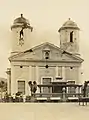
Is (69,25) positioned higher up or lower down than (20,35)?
higher up

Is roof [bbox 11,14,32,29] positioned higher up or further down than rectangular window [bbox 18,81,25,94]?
higher up

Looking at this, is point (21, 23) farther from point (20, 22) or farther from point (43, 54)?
point (43, 54)

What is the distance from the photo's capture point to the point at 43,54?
26500 millimetres

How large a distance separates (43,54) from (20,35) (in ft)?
10.1

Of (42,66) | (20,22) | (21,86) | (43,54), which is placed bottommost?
(21,86)

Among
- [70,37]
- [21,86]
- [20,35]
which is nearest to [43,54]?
[20,35]

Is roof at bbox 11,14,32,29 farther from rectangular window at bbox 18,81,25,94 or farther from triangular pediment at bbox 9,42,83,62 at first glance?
rectangular window at bbox 18,81,25,94

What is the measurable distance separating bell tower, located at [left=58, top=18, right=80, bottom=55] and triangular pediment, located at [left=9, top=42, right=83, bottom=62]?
1986mm

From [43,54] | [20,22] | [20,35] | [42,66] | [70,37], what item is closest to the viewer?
[42,66]

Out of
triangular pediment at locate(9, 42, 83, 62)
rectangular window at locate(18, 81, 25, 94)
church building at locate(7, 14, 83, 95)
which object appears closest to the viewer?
rectangular window at locate(18, 81, 25, 94)

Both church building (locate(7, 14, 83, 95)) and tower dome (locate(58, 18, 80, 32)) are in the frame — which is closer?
church building (locate(7, 14, 83, 95))

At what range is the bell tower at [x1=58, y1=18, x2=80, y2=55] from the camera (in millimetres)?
28516

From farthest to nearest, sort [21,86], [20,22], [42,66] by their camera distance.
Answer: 1. [20,22]
2. [42,66]
3. [21,86]

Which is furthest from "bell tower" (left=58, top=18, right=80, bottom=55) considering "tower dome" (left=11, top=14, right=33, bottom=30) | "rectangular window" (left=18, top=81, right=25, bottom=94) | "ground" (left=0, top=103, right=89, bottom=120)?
"ground" (left=0, top=103, right=89, bottom=120)
